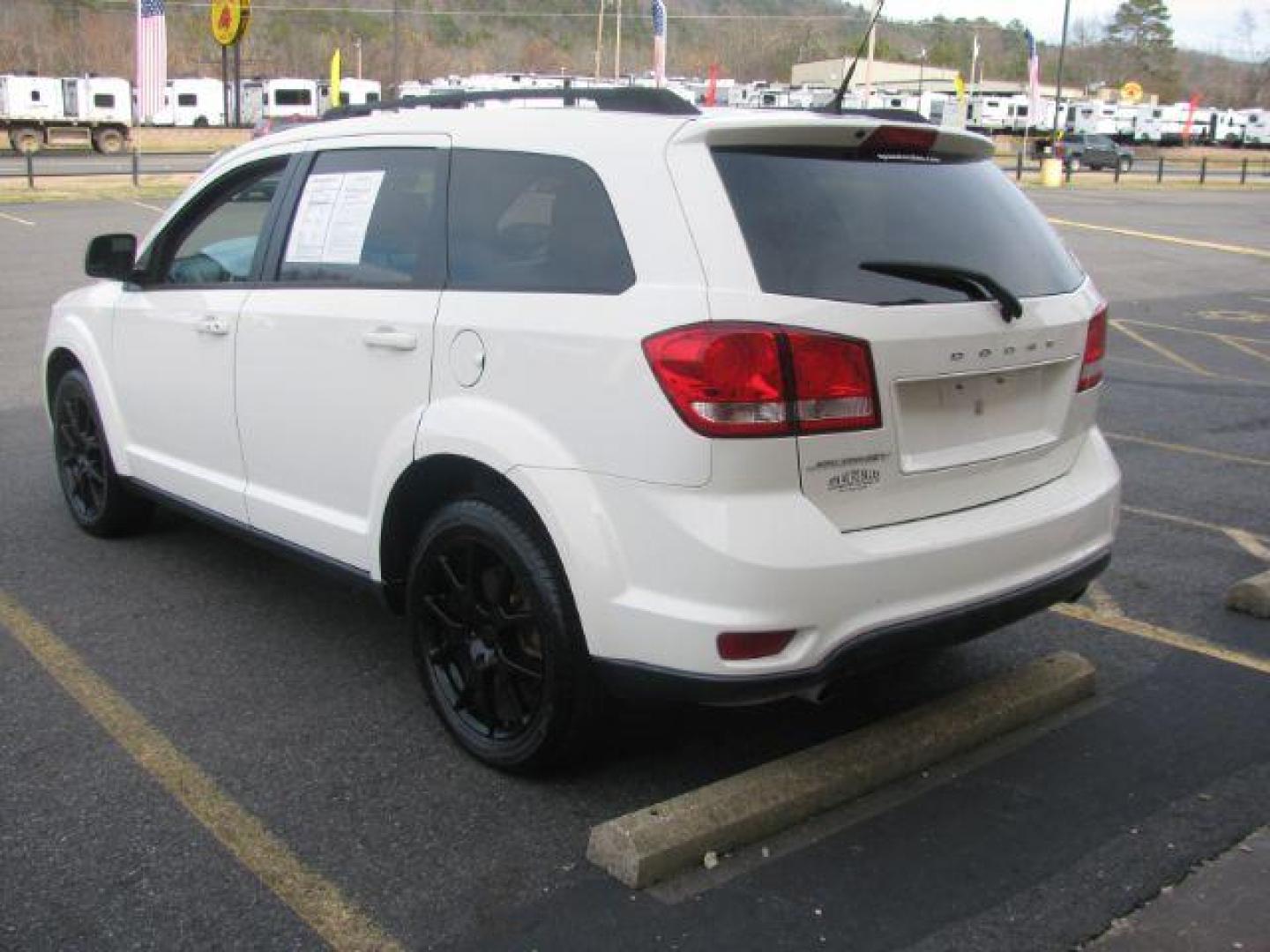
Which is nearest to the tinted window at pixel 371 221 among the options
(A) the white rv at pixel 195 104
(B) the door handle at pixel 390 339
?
(B) the door handle at pixel 390 339

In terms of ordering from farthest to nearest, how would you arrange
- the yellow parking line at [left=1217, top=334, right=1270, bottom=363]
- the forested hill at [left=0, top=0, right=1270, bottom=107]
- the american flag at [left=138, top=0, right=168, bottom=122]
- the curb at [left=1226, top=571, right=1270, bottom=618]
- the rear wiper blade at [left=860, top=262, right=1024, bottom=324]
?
the forested hill at [left=0, top=0, right=1270, bottom=107], the american flag at [left=138, top=0, right=168, bottom=122], the yellow parking line at [left=1217, top=334, right=1270, bottom=363], the curb at [left=1226, top=571, right=1270, bottom=618], the rear wiper blade at [left=860, top=262, right=1024, bottom=324]

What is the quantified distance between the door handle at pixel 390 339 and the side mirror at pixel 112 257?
1.85 meters

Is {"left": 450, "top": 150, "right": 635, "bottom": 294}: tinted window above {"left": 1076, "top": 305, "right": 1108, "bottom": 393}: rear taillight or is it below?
above

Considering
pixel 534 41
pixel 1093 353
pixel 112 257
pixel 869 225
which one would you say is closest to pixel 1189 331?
pixel 1093 353

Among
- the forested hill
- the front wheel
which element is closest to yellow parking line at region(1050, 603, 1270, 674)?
the front wheel

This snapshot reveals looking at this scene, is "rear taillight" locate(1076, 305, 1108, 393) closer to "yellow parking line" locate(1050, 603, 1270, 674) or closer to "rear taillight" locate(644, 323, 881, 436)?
"yellow parking line" locate(1050, 603, 1270, 674)

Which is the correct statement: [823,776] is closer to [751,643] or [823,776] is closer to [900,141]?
[751,643]

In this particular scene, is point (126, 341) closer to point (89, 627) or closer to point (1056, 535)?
point (89, 627)

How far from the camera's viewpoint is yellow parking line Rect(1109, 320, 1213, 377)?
10602 millimetres

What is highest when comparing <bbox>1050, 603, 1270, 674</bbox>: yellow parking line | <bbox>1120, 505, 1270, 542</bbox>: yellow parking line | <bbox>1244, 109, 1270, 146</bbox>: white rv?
<bbox>1244, 109, 1270, 146</bbox>: white rv

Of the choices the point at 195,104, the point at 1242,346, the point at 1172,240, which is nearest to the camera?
the point at 1242,346

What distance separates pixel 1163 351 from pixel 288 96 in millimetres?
55232

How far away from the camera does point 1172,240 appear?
76.1 feet

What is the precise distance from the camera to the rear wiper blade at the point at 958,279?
122 inches
